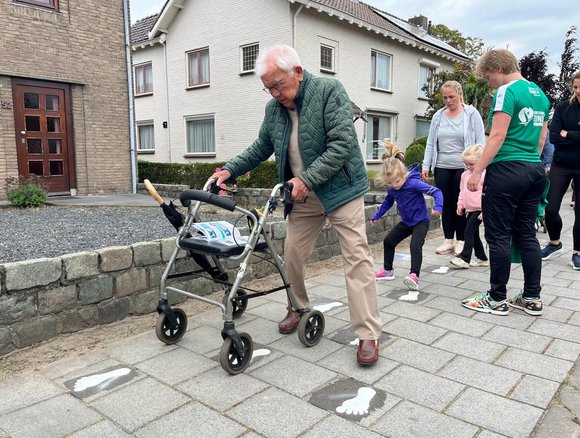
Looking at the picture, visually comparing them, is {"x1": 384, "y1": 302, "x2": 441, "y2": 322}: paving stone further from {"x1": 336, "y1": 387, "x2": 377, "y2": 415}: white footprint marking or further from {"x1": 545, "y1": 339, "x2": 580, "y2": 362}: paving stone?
{"x1": 336, "y1": 387, "x2": 377, "y2": 415}: white footprint marking

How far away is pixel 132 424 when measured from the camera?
225 cm

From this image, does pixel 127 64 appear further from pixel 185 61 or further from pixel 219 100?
pixel 185 61

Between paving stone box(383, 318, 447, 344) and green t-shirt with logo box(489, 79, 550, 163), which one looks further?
green t-shirt with logo box(489, 79, 550, 163)

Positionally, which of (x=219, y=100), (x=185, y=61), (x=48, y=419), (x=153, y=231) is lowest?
(x=48, y=419)

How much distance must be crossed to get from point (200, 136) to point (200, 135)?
0.13 feet

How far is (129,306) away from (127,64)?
8.77 metres

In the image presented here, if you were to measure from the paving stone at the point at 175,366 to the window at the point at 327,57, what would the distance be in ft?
44.6

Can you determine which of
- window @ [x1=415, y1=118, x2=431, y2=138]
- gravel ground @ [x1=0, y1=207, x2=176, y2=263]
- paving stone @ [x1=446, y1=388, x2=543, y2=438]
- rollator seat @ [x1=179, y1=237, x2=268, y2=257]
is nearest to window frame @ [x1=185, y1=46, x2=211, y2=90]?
window @ [x1=415, y1=118, x2=431, y2=138]

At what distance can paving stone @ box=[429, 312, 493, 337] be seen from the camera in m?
3.44

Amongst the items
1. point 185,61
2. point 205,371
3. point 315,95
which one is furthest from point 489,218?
point 185,61

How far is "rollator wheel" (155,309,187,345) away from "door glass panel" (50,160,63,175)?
8239mm

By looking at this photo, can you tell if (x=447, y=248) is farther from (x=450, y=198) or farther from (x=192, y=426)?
(x=192, y=426)

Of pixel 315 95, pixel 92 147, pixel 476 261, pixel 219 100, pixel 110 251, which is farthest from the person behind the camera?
pixel 219 100

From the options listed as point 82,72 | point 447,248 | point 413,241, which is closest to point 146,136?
point 82,72
